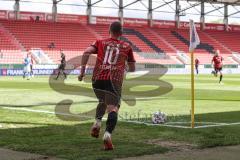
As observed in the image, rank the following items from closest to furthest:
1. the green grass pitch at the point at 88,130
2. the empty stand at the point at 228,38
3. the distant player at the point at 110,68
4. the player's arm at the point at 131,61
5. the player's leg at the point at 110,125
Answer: the player's leg at the point at 110,125
the green grass pitch at the point at 88,130
the distant player at the point at 110,68
the player's arm at the point at 131,61
the empty stand at the point at 228,38

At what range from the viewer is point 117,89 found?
8875 mm

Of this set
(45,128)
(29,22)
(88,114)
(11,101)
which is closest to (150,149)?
(45,128)

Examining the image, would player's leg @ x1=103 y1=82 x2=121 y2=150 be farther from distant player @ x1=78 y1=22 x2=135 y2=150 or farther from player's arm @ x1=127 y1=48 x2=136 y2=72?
player's arm @ x1=127 y1=48 x2=136 y2=72

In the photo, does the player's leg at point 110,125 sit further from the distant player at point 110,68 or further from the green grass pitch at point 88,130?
the green grass pitch at point 88,130

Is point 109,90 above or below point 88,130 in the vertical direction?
above

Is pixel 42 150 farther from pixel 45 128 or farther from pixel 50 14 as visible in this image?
pixel 50 14

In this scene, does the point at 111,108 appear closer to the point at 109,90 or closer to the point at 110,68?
the point at 109,90

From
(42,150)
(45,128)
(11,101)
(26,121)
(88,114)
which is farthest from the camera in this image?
(11,101)

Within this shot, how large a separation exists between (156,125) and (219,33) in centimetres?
6792

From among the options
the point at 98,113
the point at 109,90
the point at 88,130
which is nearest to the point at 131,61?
the point at 109,90

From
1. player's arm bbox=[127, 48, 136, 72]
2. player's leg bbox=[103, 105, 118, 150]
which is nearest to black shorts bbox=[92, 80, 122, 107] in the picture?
player's leg bbox=[103, 105, 118, 150]

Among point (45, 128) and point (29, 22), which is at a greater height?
point (29, 22)

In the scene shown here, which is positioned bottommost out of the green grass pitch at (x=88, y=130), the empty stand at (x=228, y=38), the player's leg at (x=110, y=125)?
the green grass pitch at (x=88, y=130)

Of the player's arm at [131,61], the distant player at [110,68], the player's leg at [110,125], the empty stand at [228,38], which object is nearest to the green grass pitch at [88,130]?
the player's leg at [110,125]
